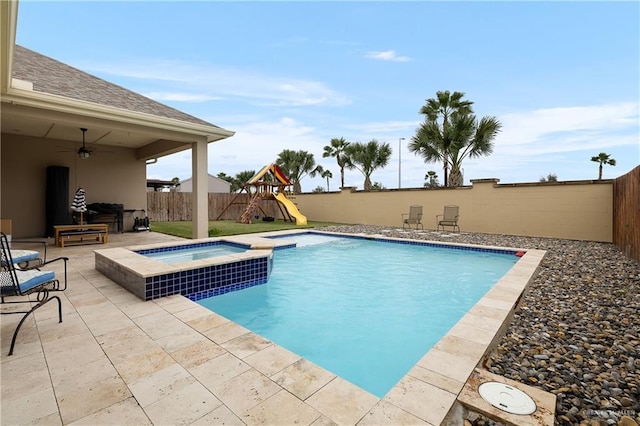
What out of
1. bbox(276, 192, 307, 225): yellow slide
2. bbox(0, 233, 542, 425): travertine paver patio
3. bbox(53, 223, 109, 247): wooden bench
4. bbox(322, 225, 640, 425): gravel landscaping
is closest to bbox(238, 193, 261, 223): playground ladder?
bbox(276, 192, 307, 225): yellow slide

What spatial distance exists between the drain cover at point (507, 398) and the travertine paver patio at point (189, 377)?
0.44 ft

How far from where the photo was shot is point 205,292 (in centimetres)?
422

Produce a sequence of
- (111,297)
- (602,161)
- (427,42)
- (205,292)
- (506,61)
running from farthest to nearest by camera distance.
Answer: (602,161) < (427,42) < (506,61) < (205,292) < (111,297)

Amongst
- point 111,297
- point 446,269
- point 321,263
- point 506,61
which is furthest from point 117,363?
point 506,61

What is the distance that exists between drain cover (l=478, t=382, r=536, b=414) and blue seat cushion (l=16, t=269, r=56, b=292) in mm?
3503

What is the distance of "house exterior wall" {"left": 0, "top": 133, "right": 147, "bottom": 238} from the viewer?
8.38 meters

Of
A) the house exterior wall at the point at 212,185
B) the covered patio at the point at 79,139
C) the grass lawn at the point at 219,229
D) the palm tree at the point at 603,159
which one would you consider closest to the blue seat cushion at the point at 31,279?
the covered patio at the point at 79,139

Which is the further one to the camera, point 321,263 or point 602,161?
point 602,161

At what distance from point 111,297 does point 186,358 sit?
2.07 metres

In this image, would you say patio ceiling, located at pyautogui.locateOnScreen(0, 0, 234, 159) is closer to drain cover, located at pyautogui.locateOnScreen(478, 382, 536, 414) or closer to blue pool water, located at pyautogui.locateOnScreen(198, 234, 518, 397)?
blue pool water, located at pyautogui.locateOnScreen(198, 234, 518, 397)

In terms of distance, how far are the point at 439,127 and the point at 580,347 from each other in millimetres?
12408

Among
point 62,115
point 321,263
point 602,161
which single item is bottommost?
point 321,263

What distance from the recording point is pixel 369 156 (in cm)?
1977

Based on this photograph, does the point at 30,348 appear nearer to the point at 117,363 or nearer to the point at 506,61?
the point at 117,363
